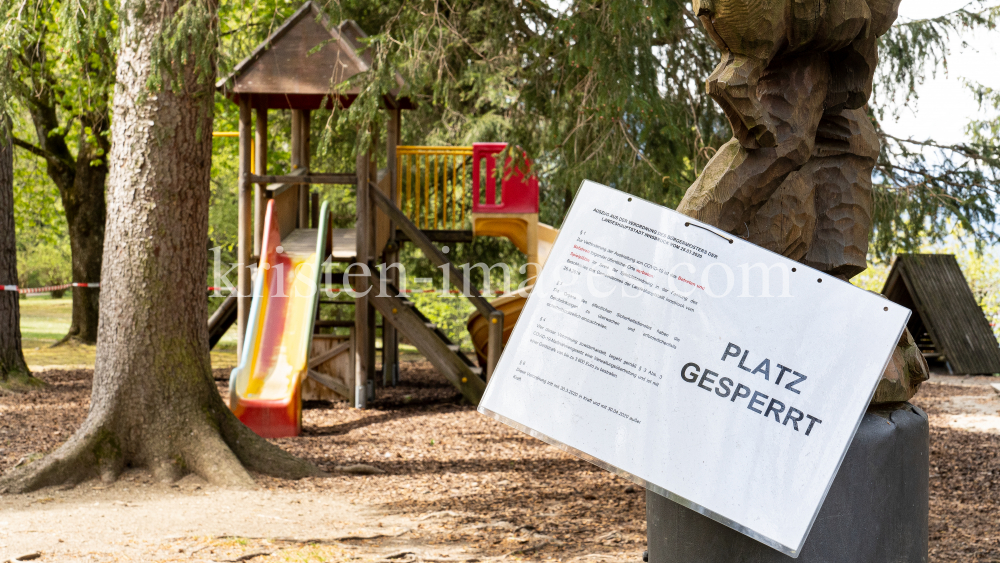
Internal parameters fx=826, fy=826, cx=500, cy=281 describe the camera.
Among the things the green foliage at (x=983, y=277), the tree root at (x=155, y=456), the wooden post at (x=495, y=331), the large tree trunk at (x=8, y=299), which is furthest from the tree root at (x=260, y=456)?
the green foliage at (x=983, y=277)

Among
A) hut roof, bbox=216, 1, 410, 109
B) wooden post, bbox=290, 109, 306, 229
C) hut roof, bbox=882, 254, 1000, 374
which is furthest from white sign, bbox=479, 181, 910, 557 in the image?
hut roof, bbox=882, 254, 1000, 374

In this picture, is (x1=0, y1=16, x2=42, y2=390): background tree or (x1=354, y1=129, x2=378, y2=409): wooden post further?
(x1=0, y1=16, x2=42, y2=390): background tree

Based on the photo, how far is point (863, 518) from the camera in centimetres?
247

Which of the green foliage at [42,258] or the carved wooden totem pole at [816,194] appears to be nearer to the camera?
the carved wooden totem pole at [816,194]

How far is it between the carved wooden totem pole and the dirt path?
1680 mm

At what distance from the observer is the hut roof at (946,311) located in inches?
460

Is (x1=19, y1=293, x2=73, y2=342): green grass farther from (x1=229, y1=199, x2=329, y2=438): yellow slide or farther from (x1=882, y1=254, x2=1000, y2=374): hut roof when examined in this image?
(x1=882, y1=254, x2=1000, y2=374): hut roof

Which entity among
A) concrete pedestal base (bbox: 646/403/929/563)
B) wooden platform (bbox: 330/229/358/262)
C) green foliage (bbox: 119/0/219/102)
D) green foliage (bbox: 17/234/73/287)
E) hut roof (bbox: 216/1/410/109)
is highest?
hut roof (bbox: 216/1/410/109)

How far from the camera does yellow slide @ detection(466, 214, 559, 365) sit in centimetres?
1076

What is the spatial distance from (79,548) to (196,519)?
26.2 inches

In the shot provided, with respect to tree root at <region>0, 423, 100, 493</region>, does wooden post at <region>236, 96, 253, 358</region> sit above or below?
above

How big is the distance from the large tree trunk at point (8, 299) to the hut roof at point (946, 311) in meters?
11.3

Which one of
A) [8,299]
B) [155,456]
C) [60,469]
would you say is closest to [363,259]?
[155,456]

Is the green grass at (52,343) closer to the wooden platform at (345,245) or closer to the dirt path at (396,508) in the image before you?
the wooden platform at (345,245)
